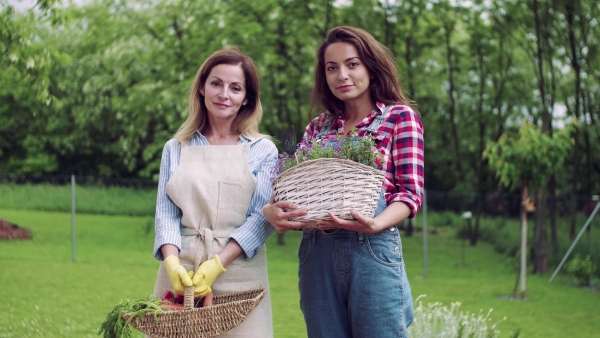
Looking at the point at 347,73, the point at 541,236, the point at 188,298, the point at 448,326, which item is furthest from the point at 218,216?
the point at 541,236

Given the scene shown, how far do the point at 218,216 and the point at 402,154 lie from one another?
717 mm

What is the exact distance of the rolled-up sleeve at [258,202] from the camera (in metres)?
2.51

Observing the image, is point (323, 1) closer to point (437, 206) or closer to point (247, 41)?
point (247, 41)

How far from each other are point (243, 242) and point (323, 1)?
13036 millimetres

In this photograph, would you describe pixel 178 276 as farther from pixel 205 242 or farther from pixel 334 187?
pixel 334 187

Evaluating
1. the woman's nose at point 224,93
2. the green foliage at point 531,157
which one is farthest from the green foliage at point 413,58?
the woman's nose at point 224,93

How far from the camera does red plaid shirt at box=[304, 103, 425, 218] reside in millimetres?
2283

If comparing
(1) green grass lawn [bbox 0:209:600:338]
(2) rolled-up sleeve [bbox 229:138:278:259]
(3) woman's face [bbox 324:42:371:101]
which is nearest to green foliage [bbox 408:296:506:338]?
(2) rolled-up sleeve [bbox 229:138:278:259]

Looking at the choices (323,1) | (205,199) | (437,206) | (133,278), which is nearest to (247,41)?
(323,1)

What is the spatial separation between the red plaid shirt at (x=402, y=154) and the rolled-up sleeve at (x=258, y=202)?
441 millimetres

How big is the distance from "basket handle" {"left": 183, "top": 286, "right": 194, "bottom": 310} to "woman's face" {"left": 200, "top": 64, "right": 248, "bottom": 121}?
2.26ft

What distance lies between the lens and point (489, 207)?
40.9 ft

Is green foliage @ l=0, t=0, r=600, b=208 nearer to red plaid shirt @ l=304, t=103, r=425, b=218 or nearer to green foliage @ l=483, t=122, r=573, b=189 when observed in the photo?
green foliage @ l=483, t=122, r=573, b=189

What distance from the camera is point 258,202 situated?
2578 millimetres
